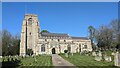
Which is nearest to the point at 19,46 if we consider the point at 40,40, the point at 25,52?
the point at 25,52

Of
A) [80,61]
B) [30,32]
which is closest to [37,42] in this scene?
[30,32]

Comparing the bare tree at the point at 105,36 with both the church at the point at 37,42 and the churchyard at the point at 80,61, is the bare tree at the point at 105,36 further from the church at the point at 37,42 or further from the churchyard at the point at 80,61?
the churchyard at the point at 80,61

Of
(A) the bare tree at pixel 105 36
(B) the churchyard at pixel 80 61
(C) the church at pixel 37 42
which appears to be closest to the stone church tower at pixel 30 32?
(C) the church at pixel 37 42

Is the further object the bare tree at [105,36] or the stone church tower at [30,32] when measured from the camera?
the stone church tower at [30,32]

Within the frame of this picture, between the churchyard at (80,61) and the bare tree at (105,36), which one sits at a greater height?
the bare tree at (105,36)

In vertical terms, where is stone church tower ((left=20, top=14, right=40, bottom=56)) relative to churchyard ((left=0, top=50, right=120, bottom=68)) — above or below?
above

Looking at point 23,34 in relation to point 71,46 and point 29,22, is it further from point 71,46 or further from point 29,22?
point 71,46

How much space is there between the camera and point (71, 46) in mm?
78562

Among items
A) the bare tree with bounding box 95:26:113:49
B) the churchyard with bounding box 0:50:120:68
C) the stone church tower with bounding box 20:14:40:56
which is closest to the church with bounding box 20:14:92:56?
the stone church tower with bounding box 20:14:40:56

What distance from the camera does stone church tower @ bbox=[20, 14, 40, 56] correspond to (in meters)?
72.6

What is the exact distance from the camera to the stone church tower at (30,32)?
72625mm

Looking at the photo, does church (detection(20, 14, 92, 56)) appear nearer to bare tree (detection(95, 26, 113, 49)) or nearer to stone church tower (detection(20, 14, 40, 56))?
stone church tower (detection(20, 14, 40, 56))

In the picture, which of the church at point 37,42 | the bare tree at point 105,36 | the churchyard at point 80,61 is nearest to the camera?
the churchyard at point 80,61

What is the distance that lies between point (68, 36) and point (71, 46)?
8698mm
